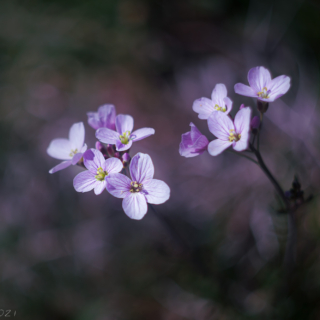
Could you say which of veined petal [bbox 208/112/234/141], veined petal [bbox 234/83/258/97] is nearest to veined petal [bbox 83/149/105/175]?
veined petal [bbox 208/112/234/141]

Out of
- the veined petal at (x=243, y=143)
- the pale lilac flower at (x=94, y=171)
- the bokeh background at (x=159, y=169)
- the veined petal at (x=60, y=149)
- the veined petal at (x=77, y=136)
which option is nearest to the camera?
the veined petal at (x=243, y=143)

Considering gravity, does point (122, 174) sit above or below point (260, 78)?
below

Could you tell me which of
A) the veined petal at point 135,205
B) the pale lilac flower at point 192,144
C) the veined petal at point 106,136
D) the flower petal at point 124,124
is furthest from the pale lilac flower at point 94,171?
the pale lilac flower at point 192,144

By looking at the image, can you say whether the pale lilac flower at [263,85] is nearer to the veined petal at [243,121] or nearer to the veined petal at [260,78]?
the veined petal at [260,78]

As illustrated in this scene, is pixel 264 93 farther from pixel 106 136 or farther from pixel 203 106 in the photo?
pixel 106 136

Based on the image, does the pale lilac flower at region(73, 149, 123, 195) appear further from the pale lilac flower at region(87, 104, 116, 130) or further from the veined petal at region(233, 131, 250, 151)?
Answer: the veined petal at region(233, 131, 250, 151)

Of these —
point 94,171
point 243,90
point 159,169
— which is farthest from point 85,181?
point 159,169

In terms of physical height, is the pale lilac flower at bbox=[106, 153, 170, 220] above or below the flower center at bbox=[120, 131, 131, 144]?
below
